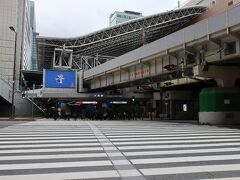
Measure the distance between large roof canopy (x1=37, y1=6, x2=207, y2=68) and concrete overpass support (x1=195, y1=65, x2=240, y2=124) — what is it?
55295 millimetres

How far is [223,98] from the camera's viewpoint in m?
26.5

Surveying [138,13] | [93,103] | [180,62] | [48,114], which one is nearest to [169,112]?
[93,103]

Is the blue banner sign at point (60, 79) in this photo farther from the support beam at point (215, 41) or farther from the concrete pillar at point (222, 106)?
the support beam at point (215, 41)

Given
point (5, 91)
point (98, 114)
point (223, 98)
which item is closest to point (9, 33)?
point (5, 91)

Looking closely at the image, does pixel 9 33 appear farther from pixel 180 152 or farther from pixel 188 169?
pixel 188 169

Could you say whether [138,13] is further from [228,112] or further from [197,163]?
[197,163]

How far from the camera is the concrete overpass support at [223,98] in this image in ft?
86.6

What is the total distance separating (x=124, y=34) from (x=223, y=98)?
6119 centimetres

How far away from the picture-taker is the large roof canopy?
277 feet

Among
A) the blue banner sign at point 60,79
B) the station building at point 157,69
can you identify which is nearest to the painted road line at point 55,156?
the station building at point 157,69

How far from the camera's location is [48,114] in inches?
1807

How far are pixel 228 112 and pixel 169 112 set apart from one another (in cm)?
2263

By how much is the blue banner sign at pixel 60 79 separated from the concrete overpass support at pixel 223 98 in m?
31.7

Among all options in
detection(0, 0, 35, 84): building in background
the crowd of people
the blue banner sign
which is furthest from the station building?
detection(0, 0, 35, 84): building in background
